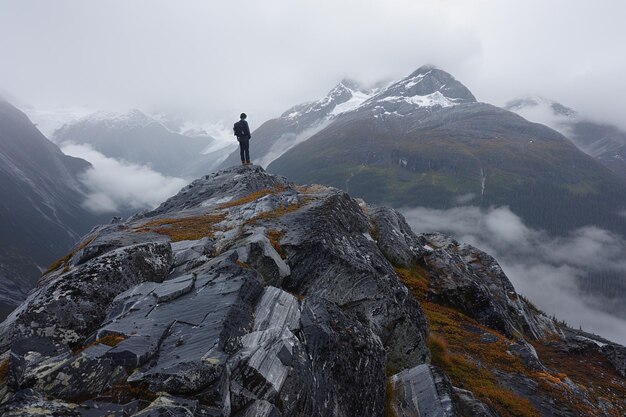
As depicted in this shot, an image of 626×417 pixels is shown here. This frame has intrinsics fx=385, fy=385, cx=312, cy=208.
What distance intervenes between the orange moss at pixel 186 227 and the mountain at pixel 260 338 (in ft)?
0.90

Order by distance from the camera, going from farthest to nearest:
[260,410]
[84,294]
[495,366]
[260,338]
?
[495,366] → [84,294] → [260,338] → [260,410]

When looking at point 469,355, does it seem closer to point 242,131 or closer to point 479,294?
point 479,294

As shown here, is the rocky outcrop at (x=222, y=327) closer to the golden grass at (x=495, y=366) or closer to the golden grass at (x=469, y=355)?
the golden grass at (x=469, y=355)

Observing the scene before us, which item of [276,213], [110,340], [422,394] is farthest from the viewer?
[276,213]

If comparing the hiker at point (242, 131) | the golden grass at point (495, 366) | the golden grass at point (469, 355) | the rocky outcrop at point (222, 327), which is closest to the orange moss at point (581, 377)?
the golden grass at point (495, 366)

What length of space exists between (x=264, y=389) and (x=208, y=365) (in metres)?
2.08

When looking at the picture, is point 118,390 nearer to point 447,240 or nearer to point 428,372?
point 428,372

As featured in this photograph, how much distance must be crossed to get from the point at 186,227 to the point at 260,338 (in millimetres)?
16783

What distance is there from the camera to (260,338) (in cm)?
1463

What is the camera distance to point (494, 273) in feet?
156

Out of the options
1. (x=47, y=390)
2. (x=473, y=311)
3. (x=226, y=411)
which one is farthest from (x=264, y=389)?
(x=473, y=311)

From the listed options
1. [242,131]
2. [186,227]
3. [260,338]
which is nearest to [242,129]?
[242,131]

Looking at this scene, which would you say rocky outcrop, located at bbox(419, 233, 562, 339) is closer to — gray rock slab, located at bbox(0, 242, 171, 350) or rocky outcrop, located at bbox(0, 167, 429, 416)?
rocky outcrop, located at bbox(0, 167, 429, 416)

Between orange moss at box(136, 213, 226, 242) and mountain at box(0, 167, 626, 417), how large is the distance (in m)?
0.27
